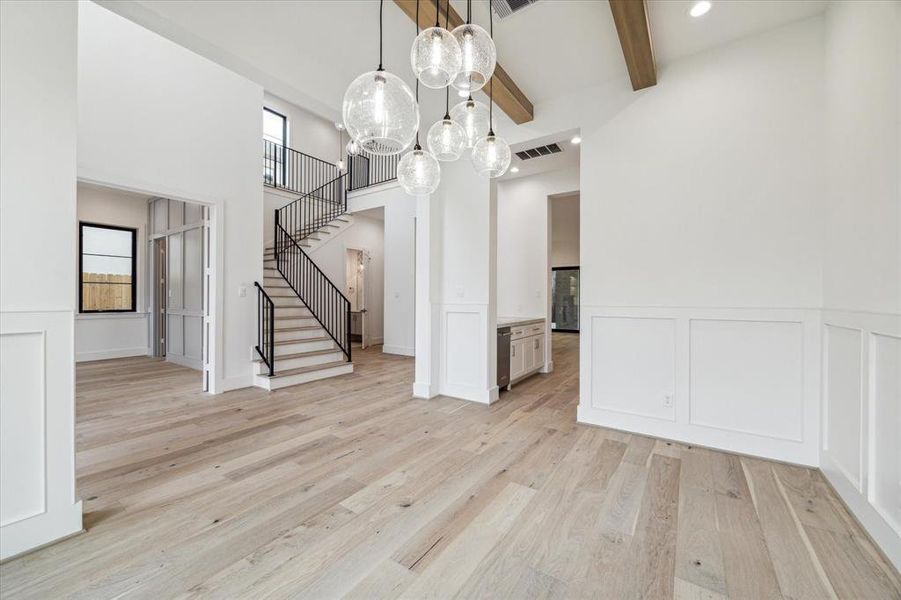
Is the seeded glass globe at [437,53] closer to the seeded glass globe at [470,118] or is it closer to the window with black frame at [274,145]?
the seeded glass globe at [470,118]

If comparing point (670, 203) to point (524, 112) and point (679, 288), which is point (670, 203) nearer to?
point (679, 288)

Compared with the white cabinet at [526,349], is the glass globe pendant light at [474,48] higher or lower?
higher

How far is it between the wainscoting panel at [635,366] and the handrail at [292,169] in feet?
24.7

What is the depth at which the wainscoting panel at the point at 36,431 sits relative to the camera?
162 centimetres

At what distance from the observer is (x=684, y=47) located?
283 cm

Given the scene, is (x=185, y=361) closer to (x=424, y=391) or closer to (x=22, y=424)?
(x=424, y=391)

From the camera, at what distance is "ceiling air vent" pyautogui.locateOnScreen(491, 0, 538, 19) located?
239 centimetres

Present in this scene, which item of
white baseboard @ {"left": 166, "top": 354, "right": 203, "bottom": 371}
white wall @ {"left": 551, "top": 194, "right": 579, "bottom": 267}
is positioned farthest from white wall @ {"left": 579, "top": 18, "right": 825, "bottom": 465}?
white wall @ {"left": 551, "top": 194, "right": 579, "bottom": 267}

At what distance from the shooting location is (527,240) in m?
5.92

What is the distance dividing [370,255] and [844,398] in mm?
8719

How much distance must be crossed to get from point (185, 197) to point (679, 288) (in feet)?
17.9

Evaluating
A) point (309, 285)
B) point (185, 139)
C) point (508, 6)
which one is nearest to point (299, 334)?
point (309, 285)

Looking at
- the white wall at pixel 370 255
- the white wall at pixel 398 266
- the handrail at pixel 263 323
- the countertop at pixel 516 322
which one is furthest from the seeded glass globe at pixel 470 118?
the white wall at pixel 370 255

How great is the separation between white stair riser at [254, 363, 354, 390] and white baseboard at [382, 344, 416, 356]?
2.03 metres
